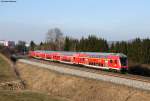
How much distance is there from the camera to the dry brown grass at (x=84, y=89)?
3434 centimetres

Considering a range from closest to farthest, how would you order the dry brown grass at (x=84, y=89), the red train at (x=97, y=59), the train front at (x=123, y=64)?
1. the dry brown grass at (x=84, y=89)
2. the train front at (x=123, y=64)
3. the red train at (x=97, y=59)

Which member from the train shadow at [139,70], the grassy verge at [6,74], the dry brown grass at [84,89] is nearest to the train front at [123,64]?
the train shadow at [139,70]

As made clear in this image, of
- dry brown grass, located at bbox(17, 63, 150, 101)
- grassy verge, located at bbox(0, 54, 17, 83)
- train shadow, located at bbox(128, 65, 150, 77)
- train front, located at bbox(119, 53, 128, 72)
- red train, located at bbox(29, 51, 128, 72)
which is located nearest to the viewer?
dry brown grass, located at bbox(17, 63, 150, 101)

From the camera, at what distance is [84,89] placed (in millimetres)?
42281

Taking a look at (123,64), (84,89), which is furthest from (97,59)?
(84,89)

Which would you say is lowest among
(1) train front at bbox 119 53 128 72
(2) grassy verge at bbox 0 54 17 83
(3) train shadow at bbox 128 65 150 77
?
(2) grassy verge at bbox 0 54 17 83

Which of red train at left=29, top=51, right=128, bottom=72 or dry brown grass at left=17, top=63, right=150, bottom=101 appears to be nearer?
dry brown grass at left=17, top=63, right=150, bottom=101

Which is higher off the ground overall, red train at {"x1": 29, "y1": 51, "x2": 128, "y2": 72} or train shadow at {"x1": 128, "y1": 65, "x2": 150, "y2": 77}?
red train at {"x1": 29, "y1": 51, "x2": 128, "y2": 72}

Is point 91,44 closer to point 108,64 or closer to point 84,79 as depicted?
point 108,64

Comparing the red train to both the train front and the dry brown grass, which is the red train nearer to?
the train front

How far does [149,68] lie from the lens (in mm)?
69438

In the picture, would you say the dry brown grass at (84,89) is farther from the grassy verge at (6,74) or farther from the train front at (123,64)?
the train front at (123,64)

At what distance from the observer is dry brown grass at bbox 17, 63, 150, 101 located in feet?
113

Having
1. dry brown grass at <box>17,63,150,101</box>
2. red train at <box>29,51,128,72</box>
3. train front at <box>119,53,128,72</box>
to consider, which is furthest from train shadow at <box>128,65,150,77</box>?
dry brown grass at <box>17,63,150,101</box>
